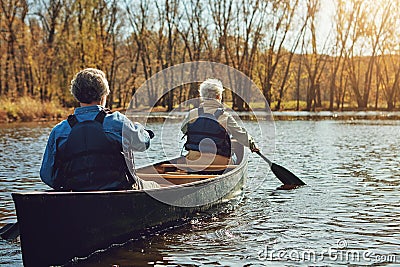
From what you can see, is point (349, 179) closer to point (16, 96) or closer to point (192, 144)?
point (192, 144)

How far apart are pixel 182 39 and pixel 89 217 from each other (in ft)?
141

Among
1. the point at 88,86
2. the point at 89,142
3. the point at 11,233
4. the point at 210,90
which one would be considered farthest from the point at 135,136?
the point at 210,90

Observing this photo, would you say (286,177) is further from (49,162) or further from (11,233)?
(49,162)

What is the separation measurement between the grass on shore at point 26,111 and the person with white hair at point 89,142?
2509 centimetres

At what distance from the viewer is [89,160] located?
5363 mm

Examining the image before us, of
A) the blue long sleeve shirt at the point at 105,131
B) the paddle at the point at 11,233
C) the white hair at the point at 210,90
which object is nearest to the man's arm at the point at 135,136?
the blue long sleeve shirt at the point at 105,131

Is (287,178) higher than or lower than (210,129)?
lower

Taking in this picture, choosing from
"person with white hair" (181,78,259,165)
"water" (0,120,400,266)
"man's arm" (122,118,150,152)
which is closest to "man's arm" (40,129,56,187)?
"man's arm" (122,118,150,152)

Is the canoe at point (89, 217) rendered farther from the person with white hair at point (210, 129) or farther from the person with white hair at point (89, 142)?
the person with white hair at point (210, 129)

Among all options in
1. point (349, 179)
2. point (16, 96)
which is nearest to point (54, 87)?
point (16, 96)

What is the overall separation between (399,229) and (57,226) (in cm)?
390

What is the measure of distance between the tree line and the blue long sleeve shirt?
32.4 metres

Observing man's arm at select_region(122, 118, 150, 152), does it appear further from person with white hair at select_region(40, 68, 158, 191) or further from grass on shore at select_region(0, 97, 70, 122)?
grass on shore at select_region(0, 97, 70, 122)

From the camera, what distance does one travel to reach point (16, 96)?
34781 mm
